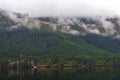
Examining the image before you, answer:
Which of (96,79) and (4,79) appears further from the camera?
(96,79)

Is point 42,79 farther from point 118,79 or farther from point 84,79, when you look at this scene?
point 118,79

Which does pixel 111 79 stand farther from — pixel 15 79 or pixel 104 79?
pixel 15 79

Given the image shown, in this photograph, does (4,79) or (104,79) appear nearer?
(4,79)

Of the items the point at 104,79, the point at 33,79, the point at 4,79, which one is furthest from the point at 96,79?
the point at 4,79

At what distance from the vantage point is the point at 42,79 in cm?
15688

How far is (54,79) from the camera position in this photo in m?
158

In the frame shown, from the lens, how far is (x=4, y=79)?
14975 cm

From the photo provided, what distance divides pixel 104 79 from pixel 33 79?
2971 cm

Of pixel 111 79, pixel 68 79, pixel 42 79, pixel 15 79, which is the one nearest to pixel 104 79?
pixel 111 79

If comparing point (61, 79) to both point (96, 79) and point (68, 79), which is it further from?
point (96, 79)

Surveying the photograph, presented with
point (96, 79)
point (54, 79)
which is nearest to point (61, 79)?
point (54, 79)

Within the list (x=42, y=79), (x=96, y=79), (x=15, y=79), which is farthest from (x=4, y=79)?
(x=96, y=79)

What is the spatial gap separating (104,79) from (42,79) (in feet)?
85.0

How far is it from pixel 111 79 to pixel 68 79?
58.9 feet
